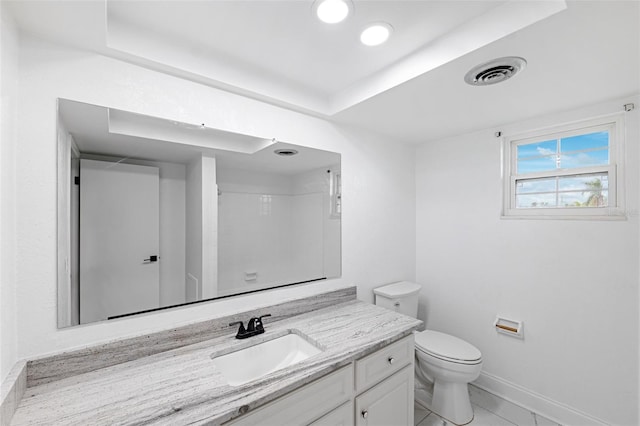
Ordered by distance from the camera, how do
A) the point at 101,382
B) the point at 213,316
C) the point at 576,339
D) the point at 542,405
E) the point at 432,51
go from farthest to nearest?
1. the point at 542,405
2. the point at 576,339
3. the point at 213,316
4. the point at 432,51
5. the point at 101,382

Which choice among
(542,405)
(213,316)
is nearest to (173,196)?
(213,316)

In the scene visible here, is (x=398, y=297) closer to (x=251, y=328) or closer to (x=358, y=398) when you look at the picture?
(x=358, y=398)

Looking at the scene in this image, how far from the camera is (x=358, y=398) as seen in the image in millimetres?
1336

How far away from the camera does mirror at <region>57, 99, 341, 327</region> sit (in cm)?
115

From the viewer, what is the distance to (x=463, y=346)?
196cm

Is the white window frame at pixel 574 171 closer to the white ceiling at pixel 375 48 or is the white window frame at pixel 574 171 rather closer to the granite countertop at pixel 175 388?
the white ceiling at pixel 375 48

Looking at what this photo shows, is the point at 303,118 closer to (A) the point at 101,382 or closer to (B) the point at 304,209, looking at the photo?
(B) the point at 304,209

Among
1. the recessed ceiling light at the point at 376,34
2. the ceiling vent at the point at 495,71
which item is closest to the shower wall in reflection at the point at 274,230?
the recessed ceiling light at the point at 376,34

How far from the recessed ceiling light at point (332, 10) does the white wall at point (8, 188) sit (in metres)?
1.06

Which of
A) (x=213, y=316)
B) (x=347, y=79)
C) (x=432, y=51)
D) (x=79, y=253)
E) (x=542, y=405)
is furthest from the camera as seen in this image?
(x=542, y=405)

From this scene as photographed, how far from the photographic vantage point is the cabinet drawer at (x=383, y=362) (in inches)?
52.9

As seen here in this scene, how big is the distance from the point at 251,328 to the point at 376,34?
1.59 metres

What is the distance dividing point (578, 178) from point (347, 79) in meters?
1.73

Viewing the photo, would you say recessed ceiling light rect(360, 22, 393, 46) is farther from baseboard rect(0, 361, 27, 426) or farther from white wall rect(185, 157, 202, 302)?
baseboard rect(0, 361, 27, 426)
